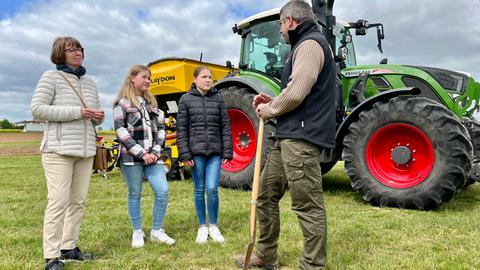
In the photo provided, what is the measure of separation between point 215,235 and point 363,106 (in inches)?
111

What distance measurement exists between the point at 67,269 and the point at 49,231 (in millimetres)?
344

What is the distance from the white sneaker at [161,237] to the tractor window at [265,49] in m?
3.71

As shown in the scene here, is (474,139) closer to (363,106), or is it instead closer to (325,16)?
(363,106)

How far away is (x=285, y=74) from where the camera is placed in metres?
3.21

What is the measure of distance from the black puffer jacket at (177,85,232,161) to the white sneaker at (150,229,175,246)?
72cm

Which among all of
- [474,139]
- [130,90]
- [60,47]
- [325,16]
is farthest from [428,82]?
[60,47]

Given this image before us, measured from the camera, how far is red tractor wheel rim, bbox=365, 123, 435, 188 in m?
5.53

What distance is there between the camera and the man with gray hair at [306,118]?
296cm

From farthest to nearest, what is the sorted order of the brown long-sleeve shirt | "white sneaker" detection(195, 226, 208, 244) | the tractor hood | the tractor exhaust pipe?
the tractor exhaust pipe < the tractor hood < "white sneaker" detection(195, 226, 208, 244) < the brown long-sleeve shirt

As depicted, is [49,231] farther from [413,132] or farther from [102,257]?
[413,132]

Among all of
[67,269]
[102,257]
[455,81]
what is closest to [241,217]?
[102,257]

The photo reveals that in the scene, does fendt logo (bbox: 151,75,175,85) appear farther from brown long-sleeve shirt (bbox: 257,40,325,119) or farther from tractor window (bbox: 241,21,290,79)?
brown long-sleeve shirt (bbox: 257,40,325,119)

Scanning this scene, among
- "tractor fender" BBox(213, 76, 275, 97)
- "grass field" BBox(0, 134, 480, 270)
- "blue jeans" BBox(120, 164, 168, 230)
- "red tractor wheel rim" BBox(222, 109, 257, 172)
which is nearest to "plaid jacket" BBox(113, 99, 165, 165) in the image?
"blue jeans" BBox(120, 164, 168, 230)

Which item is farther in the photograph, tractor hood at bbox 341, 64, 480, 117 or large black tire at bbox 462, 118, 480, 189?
tractor hood at bbox 341, 64, 480, 117
